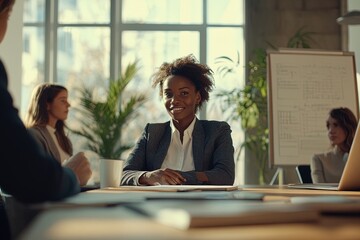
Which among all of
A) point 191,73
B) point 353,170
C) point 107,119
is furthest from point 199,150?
point 107,119

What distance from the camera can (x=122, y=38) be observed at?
26.0 ft

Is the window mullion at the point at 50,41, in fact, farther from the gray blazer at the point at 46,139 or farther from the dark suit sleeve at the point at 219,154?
the dark suit sleeve at the point at 219,154

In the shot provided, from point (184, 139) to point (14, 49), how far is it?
392 cm

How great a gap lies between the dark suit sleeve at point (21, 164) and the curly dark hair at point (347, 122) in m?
3.87

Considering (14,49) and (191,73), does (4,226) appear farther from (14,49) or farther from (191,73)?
(14,49)

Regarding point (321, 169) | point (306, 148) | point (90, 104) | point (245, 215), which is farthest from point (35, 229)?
point (90, 104)

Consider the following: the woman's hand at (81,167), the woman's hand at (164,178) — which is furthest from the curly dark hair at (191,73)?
the woman's hand at (81,167)

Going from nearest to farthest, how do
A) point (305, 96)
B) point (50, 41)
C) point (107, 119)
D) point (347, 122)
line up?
1. point (347, 122)
2. point (305, 96)
3. point (107, 119)
4. point (50, 41)

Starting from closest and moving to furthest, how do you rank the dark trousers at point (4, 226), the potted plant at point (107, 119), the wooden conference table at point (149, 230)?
the wooden conference table at point (149, 230), the dark trousers at point (4, 226), the potted plant at point (107, 119)

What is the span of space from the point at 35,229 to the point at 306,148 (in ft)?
16.7

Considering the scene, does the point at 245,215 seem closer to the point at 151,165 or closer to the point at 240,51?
the point at 151,165

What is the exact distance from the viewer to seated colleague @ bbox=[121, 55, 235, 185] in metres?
3.15

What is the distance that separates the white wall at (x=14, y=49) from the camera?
21.5 ft

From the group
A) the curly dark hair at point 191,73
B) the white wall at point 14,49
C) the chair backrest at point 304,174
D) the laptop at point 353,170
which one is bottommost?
the chair backrest at point 304,174
